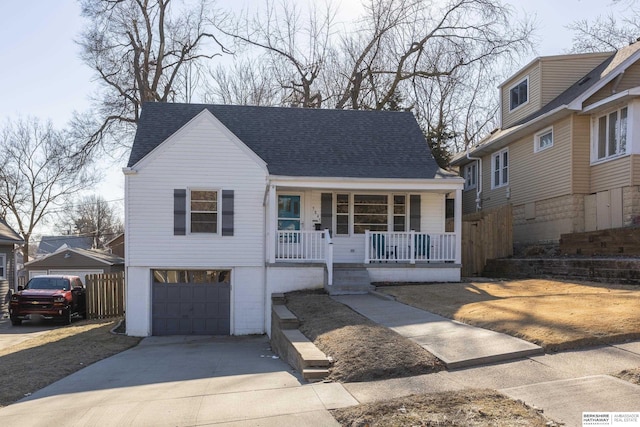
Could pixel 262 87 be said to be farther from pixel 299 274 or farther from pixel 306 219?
pixel 299 274

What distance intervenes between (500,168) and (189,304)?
560 inches

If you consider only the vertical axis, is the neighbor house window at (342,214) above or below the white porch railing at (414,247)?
A: above

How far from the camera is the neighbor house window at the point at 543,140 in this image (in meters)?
19.2

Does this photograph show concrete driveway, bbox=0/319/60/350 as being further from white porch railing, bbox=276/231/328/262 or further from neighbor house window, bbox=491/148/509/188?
neighbor house window, bbox=491/148/509/188

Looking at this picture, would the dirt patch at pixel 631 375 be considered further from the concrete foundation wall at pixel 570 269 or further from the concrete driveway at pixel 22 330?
the concrete driveway at pixel 22 330

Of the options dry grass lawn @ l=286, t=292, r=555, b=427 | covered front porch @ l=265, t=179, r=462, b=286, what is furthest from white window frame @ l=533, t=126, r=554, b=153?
dry grass lawn @ l=286, t=292, r=555, b=427

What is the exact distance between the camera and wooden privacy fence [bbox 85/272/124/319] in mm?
20562

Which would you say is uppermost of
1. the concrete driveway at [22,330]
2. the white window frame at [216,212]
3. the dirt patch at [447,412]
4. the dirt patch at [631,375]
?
the white window frame at [216,212]

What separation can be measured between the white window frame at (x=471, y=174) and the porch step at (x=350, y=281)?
12.4 meters

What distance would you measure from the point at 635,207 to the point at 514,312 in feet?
27.5

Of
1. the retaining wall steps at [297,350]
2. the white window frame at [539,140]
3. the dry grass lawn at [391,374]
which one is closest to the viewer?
the dry grass lawn at [391,374]

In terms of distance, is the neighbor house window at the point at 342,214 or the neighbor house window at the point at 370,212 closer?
the neighbor house window at the point at 342,214

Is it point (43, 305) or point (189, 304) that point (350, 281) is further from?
point (43, 305)

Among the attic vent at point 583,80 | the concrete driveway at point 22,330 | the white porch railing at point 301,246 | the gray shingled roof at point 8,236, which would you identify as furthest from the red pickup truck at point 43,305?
the attic vent at point 583,80
